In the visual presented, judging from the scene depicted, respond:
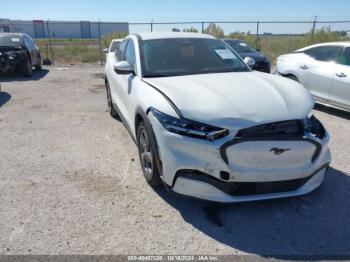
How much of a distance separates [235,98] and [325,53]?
4736mm

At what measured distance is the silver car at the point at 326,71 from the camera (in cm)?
643

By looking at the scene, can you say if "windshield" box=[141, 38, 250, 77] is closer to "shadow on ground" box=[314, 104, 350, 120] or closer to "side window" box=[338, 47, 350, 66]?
"side window" box=[338, 47, 350, 66]

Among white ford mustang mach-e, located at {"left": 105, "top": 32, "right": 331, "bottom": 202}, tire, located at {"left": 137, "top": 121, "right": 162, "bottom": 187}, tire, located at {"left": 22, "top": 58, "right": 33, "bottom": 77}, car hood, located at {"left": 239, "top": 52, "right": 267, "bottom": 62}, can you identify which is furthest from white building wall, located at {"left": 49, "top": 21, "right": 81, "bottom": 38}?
white ford mustang mach-e, located at {"left": 105, "top": 32, "right": 331, "bottom": 202}

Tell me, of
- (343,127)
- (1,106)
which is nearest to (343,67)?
(343,127)

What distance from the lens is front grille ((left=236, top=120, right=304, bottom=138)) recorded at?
294cm

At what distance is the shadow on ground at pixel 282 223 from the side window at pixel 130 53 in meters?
1.84

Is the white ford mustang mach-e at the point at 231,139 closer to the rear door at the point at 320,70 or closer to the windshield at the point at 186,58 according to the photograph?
the windshield at the point at 186,58

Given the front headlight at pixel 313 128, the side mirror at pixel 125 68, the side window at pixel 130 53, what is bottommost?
the front headlight at pixel 313 128

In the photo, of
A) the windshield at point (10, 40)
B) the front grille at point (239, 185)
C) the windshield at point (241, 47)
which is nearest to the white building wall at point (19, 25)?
the windshield at point (10, 40)

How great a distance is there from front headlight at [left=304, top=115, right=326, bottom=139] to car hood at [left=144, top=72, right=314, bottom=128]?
0.10m

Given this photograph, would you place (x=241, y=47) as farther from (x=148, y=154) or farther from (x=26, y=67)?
(x=148, y=154)

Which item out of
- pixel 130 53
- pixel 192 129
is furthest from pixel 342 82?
pixel 192 129

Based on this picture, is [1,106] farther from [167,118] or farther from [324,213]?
[324,213]

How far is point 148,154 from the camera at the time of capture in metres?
3.66
